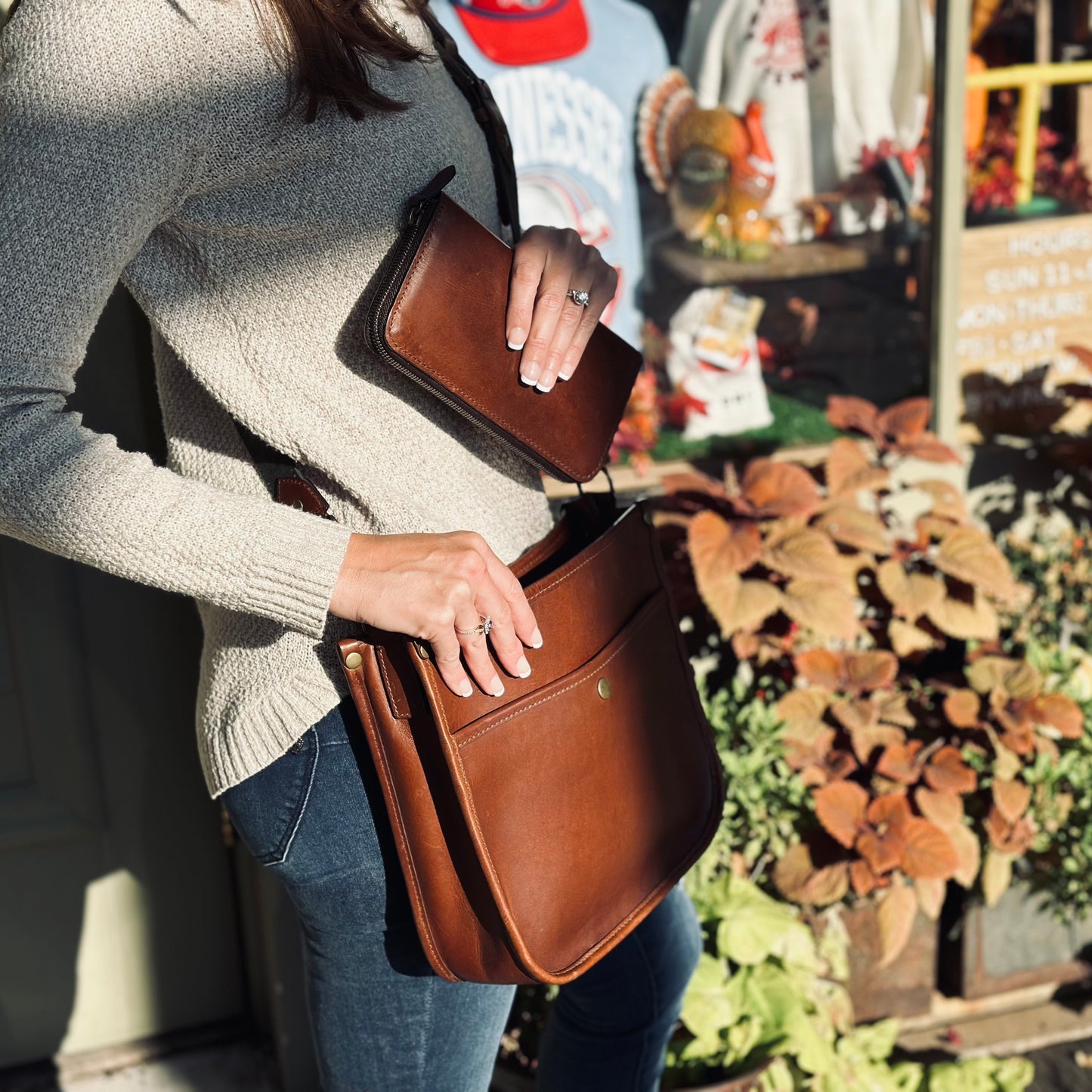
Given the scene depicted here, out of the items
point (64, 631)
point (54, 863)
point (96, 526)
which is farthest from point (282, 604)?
point (54, 863)

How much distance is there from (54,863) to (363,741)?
1.23 metres

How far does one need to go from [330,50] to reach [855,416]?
64.6 inches

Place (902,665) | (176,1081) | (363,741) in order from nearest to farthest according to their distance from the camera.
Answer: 1. (363,741)
2. (176,1081)
3. (902,665)

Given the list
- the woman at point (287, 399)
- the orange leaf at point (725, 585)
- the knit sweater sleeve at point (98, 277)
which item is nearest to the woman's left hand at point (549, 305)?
the woman at point (287, 399)

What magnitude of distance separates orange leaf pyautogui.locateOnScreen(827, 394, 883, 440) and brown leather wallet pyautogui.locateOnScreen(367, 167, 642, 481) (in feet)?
4.49

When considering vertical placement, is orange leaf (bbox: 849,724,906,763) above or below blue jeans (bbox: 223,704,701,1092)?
below

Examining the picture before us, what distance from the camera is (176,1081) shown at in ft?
7.11

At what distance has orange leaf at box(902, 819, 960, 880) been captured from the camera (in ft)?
6.79

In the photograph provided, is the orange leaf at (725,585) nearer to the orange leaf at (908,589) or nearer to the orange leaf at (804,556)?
the orange leaf at (804,556)

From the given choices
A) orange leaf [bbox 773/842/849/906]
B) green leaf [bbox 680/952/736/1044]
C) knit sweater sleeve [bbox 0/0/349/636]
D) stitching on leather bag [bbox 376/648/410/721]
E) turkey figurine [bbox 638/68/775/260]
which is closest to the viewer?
knit sweater sleeve [bbox 0/0/349/636]

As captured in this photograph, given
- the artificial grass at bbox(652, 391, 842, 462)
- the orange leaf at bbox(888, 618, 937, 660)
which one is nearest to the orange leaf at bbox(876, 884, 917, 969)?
the orange leaf at bbox(888, 618, 937, 660)

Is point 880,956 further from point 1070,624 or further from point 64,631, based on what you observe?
point 64,631

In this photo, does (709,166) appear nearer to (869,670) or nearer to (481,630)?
(869,670)

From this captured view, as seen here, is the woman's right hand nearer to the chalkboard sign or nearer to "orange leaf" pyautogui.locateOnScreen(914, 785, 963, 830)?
"orange leaf" pyautogui.locateOnScreen(914, 785, 963, 830)
